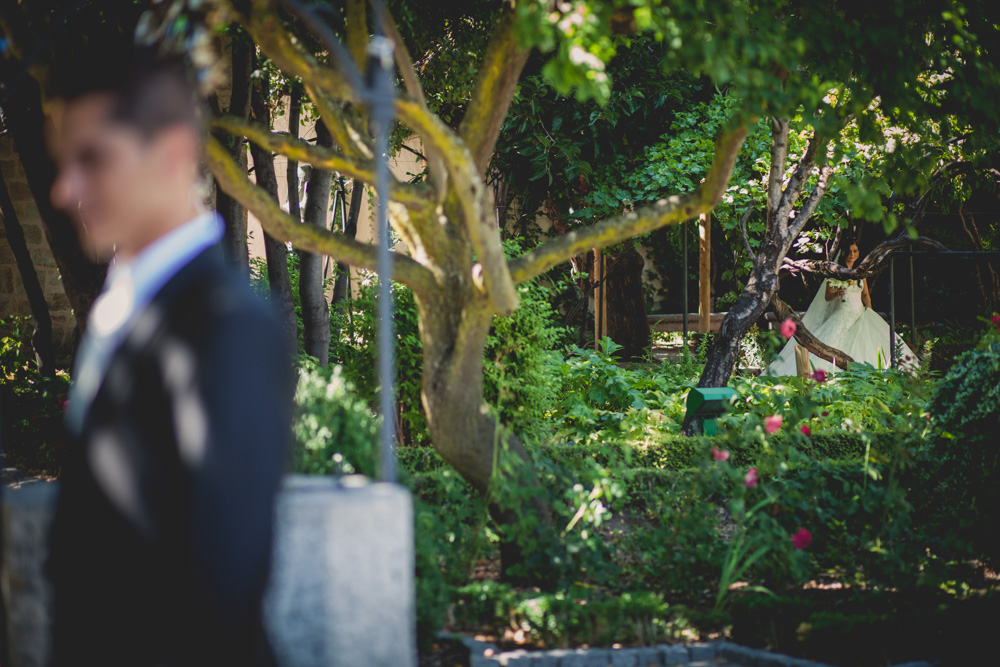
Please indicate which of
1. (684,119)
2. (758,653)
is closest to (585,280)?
(684,119)

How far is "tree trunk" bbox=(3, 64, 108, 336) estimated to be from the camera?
20.7 ft

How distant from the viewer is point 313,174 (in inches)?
295

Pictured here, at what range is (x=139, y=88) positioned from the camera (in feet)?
4.44

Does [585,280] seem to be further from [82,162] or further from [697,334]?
[82,162]

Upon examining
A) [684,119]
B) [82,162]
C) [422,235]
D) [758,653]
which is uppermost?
[684,119]

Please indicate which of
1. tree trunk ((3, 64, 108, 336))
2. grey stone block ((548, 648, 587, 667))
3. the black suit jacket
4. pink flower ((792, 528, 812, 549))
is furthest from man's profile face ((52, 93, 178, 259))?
tree trunk ((3, 64, 108, 336))

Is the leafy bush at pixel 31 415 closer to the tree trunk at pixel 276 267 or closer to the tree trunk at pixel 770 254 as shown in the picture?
the tree trunk at pixel 276 267

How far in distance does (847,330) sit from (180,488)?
11112 millimetres

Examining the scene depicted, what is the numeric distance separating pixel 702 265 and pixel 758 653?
21.8 feet

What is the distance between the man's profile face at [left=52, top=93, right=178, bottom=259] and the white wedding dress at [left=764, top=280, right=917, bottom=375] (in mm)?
10350

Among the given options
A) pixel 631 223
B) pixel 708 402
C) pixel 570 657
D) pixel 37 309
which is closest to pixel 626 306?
pixel 708 402

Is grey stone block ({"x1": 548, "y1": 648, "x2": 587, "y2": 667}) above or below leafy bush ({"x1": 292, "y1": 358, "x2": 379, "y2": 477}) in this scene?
below

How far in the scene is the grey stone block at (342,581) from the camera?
2.18 meters

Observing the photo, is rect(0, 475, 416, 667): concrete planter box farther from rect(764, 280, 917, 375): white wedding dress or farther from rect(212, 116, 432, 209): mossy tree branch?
rect(764, 280, 917, 375): white wedding dress
